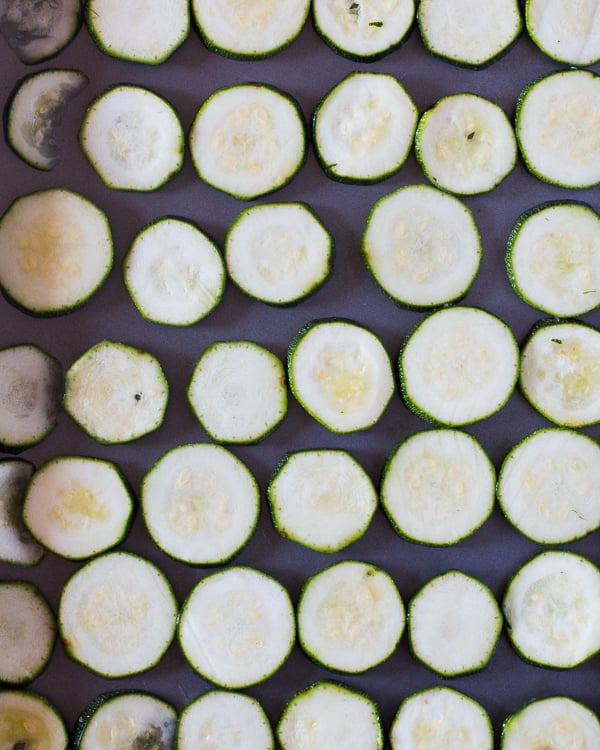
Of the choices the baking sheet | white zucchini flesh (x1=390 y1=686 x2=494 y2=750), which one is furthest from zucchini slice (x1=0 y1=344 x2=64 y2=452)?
white zucchini flesh (x1=390 y1=686 x2=494 y2=750)

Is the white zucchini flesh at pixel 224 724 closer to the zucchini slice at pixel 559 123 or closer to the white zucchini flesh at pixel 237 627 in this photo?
the white zucchini flesh at pixel 237 627

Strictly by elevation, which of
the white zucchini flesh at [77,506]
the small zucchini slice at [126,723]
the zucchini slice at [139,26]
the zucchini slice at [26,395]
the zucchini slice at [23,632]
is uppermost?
the zucchini slice at [139,26]

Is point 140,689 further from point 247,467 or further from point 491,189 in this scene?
point 491,189

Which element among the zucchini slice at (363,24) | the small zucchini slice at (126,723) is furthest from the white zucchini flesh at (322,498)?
the zucchini slice at (363,24)

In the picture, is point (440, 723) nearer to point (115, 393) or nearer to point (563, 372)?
point (563, 372)

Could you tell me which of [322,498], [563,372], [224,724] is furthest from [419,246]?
[224,724]
